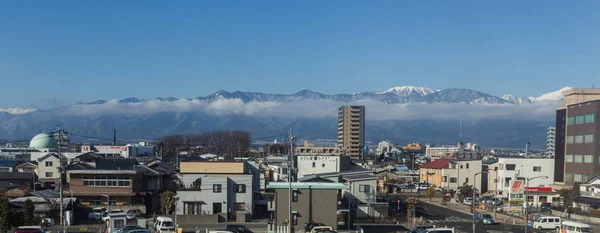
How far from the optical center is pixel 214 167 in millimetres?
34438

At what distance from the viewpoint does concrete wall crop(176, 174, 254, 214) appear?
3234 cm

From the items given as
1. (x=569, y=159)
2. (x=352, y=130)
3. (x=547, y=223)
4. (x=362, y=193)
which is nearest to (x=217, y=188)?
(x=362, y=193)

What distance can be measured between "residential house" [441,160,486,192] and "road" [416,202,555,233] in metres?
12.9

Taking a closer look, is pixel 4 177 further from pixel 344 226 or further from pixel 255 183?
pixel 344 226

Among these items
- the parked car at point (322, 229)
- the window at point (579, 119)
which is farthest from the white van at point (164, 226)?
the window at point (579, 119)

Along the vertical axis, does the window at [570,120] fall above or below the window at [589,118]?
below

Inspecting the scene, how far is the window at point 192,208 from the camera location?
3228 cm

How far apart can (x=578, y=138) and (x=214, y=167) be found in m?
34.0

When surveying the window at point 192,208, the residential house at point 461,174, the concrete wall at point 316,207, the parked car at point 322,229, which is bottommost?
the residential house at point 461,174

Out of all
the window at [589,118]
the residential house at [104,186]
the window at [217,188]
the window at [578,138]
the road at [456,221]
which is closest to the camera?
the road at [456,221]

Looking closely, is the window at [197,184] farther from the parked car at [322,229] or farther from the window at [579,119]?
the window at [579,119]

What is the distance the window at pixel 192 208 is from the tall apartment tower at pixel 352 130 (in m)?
96.1

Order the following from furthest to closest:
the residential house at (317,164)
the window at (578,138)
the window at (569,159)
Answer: the residential house at (317,164)
the window at (569,159)
the window at (578,138)

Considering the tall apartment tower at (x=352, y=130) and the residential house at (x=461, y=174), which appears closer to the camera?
the residential house at (x=461, y=174)
